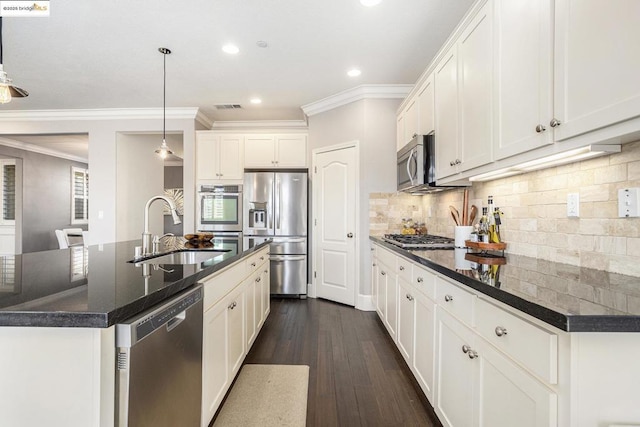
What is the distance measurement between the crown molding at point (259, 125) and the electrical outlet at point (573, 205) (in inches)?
161

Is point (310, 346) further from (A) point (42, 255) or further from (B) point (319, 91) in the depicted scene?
(B) point (319, 91)

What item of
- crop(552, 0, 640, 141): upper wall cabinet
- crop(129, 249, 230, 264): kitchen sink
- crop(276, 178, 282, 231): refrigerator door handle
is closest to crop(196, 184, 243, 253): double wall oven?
crop(276, 178, 282, 231): refrigerator door handle

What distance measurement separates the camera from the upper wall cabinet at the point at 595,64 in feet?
3.05

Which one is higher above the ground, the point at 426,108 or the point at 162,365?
the point at 426,108

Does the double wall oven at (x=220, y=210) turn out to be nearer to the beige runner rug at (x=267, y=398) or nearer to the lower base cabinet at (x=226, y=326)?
the lower base cabinet at (x=226, y=326)

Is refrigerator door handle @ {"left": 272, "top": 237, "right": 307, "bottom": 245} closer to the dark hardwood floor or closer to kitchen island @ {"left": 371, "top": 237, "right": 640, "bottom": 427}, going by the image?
the dark hardwood floor

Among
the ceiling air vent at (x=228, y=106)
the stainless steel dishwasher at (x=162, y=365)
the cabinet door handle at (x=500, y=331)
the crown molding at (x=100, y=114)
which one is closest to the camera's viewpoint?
the stainless steel dishwasher at (x=162, y=365)

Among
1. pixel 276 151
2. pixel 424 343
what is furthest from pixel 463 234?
pixel 276 151

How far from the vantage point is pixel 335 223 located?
400cm

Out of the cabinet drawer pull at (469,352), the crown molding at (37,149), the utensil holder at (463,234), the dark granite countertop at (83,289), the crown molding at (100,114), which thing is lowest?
the cabinet drawer pull at (469,352)

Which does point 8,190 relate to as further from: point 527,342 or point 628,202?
point 628,202

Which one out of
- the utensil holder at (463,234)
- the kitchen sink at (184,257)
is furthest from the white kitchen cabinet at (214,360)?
the utensil holder at (463,234)

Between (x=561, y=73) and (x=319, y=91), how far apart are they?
3066 millimetres

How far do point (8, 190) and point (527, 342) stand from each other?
9.11 m
